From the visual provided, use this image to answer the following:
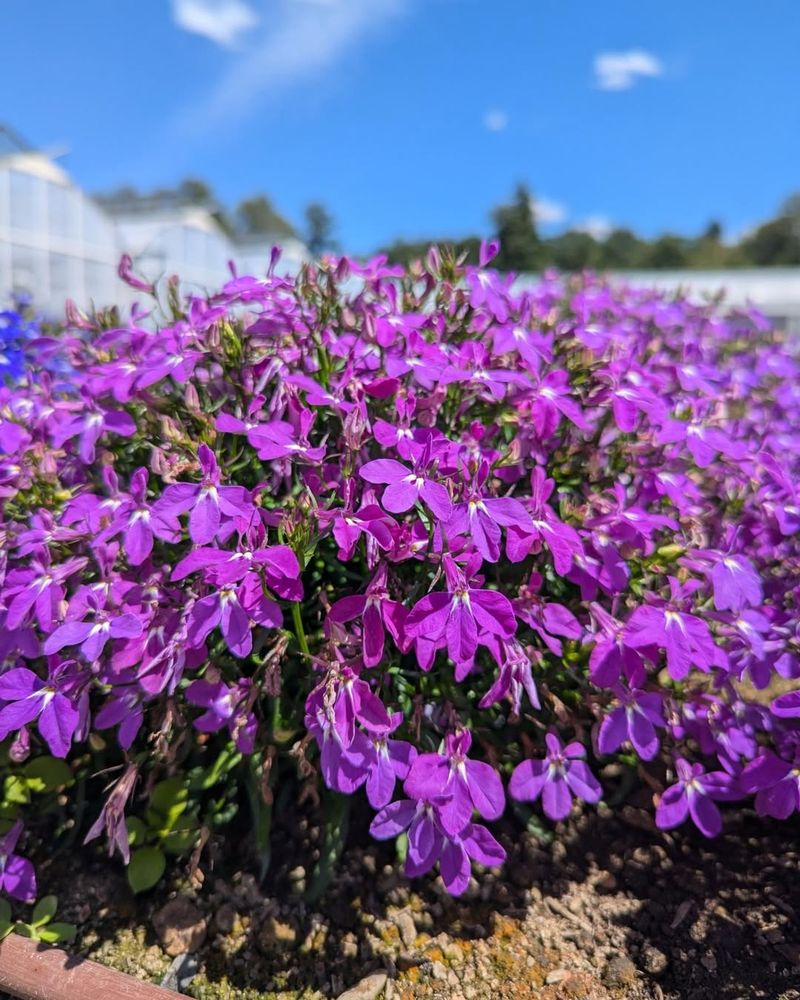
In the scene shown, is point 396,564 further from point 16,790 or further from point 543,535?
point 16,790

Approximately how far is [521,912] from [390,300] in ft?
4.16

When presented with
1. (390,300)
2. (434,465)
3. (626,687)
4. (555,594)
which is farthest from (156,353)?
(626,687)

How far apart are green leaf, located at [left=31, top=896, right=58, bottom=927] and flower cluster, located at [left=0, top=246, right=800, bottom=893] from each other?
0.08 meters

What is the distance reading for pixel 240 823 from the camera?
1.75 metres

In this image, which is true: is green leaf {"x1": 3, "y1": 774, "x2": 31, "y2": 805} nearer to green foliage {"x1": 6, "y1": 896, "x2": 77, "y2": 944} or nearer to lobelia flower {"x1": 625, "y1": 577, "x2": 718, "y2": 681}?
Result: green foliage {"x1": 6, "y1": 896, "x2": 77, "y2": 944}

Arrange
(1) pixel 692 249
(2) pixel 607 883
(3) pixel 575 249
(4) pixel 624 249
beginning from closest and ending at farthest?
(2) pixel 607 883 < (3) pixel 575 249 < (1) pixel 692 249 < (4) pixel 624 249

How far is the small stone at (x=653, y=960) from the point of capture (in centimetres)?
141

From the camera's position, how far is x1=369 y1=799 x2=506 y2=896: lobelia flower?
48.4 inches

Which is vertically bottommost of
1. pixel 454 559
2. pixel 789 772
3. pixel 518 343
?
pixel 789 772

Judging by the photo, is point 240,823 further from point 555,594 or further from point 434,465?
point 434,465

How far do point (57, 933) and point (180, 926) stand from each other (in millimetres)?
223

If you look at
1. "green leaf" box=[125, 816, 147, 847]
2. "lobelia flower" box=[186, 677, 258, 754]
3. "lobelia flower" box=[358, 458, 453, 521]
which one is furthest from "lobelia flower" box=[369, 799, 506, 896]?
"green leaf" box=[125, 816, 147, 847]

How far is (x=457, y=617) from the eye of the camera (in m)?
1.15

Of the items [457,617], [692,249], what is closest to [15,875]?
[457,617]
